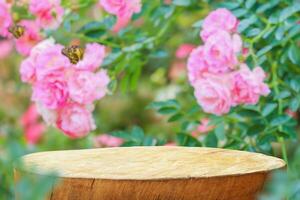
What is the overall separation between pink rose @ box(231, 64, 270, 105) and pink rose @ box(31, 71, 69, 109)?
44 centimetres

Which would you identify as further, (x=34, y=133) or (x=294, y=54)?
(x=34, y=133)

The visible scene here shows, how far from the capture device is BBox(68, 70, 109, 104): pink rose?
2156mm

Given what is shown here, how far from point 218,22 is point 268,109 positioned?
0.28 m

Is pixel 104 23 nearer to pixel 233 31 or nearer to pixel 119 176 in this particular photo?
pixel 233 31

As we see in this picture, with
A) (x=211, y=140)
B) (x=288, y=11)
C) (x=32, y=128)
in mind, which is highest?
(x=288, y=11)

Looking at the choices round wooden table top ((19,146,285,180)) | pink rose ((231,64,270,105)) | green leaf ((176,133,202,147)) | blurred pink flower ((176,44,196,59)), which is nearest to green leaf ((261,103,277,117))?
pink rose ((231,64,270,105))

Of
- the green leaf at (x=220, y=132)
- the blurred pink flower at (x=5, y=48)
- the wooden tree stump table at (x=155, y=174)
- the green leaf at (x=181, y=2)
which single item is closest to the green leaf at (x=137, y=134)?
the green leaf at (x=220, y=132)

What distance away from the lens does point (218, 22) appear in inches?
86.7

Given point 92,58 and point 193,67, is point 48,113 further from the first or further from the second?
point 193,67

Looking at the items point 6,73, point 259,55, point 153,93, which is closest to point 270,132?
point 259,55

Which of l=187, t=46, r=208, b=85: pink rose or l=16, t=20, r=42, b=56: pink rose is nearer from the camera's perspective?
l=187, t=46, r=208, b=85: pink rose

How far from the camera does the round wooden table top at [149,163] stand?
4.53 ft

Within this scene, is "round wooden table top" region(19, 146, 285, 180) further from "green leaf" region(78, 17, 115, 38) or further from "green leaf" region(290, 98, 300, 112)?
"green leaf" region(78, 17, 115, 38)

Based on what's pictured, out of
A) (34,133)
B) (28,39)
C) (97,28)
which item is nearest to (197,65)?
(97,28)
